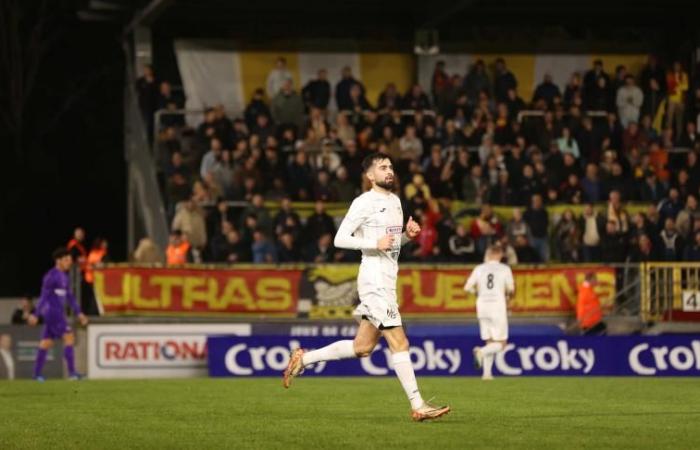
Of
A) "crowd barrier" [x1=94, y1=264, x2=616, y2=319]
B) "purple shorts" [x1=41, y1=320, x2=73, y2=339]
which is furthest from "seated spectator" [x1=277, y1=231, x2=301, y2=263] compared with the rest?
"purple shorts" [x1=41, y1=320, x2=73, y2=339]

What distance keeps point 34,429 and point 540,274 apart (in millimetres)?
16737

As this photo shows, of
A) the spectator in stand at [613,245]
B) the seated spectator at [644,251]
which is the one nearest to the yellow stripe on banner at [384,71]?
the spectator in stand at [613,245]

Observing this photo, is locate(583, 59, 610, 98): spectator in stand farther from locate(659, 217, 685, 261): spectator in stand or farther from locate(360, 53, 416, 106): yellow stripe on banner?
locate(659, 217, 685, 261): spectator in stand

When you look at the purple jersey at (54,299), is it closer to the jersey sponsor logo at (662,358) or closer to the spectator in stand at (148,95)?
the spectator in stand at (148,95)

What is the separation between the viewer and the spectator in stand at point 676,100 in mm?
35531

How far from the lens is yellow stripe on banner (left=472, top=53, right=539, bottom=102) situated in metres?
38.8

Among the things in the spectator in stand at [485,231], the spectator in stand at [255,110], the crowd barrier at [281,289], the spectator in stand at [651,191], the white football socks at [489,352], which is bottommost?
the white football socks at [489,352]

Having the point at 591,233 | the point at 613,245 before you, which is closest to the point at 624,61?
the point at 591,233

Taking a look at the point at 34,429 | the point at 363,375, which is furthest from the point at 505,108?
the point at 34,429

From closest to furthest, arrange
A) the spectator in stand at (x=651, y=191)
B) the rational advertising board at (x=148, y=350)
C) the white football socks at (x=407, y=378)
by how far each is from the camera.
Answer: the white football socks at (x=407, y=378) → the rational advertising board at (x=148, y=350) → the spectator in stand at (x=651, y=191)

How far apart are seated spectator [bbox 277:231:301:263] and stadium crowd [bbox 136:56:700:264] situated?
3 centimetres

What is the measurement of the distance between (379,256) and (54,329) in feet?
41.4

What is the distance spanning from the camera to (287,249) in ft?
96.8

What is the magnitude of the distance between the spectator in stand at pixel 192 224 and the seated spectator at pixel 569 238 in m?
6.94
